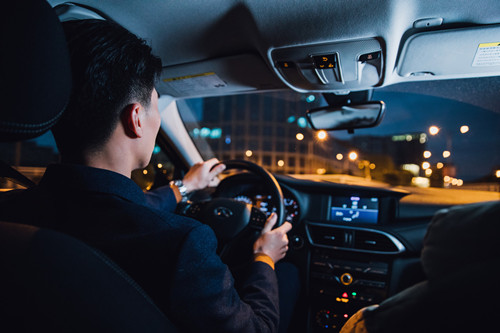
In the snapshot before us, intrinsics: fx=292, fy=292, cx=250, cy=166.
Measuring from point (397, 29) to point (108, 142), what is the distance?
5.55 ft

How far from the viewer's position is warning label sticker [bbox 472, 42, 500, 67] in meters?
1.82

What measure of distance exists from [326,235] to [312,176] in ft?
2.29

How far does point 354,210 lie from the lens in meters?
2.58

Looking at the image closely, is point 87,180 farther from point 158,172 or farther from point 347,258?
point 158,172

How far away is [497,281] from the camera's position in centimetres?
56

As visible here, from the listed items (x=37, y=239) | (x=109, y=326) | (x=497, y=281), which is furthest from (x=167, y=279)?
(x=497, y=281)

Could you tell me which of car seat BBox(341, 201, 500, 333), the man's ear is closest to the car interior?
car seat BBox(341, 201, 500, 333)

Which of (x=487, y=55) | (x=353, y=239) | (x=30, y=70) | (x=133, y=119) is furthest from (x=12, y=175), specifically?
(x=487, y=55)

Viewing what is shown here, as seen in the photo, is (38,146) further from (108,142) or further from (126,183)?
(126,183)

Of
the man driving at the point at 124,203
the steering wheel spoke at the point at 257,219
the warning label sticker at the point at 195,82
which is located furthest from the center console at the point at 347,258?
the warning label sticker at the point at 195,82

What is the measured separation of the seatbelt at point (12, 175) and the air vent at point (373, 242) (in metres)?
2.39

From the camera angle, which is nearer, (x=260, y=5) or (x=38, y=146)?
(x=260, y=5)

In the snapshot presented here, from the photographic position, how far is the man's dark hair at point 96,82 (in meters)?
1.07

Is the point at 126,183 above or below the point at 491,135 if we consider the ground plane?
below
